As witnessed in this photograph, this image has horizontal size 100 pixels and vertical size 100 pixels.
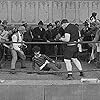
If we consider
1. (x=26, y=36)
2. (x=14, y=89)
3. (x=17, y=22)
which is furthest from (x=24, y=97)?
(x=17, y=22)

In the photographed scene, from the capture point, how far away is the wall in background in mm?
15367

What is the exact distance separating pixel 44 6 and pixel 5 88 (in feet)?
27.8

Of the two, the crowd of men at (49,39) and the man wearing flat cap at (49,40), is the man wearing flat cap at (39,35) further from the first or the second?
the man wearing flat cap at (49,40)

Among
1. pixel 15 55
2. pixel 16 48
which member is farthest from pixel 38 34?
pixel 16 48

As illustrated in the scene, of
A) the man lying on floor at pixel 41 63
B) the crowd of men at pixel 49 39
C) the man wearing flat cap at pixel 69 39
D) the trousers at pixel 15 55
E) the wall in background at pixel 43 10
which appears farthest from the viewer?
the wall in background at pixel 43 10

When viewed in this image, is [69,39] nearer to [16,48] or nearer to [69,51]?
→ [69,51]

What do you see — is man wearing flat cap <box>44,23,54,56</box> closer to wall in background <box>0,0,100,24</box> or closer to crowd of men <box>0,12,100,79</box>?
crowd of men <box>0,12,100,79</box>

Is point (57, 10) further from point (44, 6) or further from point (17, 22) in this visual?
point (17, 22)

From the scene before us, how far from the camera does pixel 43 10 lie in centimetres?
1541

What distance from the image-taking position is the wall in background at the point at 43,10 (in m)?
15.4

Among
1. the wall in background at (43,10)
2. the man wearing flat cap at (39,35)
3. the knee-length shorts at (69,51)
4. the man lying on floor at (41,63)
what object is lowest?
the man lying on floor at (41,63)

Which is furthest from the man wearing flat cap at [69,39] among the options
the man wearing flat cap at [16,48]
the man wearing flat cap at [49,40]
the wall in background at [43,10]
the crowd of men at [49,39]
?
the wall in background at [43,10]

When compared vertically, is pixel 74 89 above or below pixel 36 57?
below

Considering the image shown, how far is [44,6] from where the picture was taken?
15453mm
